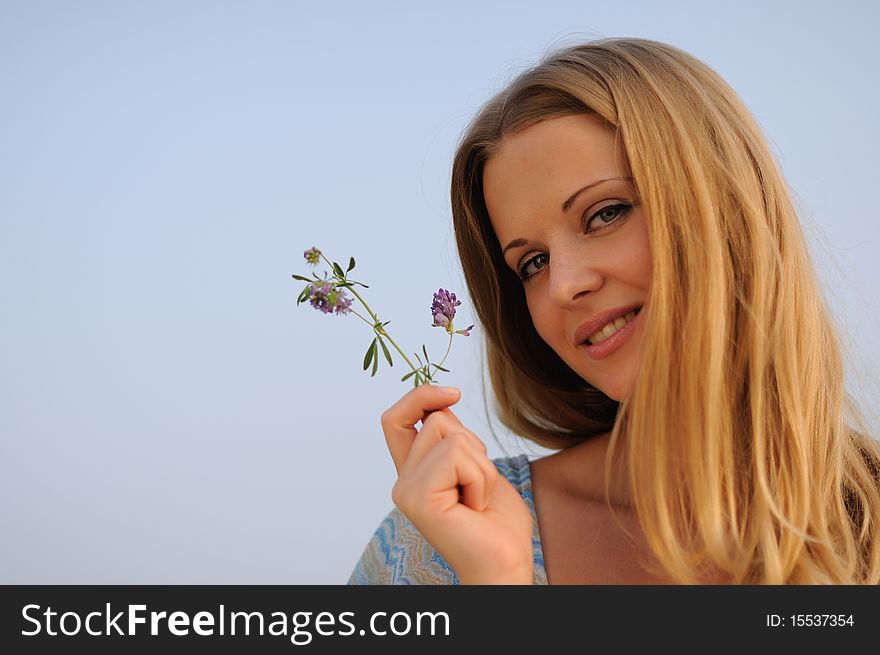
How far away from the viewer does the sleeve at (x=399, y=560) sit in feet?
7.30

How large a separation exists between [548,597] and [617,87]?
3.74ft

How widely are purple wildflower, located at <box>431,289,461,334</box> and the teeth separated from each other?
452mm

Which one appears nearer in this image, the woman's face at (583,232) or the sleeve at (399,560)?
the woman's face at (583,232)

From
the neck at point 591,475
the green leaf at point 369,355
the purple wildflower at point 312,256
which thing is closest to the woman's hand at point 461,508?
the green leaf at point 369,355

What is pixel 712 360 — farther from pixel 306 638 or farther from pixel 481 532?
pixel 306 638

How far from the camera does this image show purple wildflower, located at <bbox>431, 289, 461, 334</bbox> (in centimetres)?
173

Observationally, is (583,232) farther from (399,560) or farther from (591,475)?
(399,560)

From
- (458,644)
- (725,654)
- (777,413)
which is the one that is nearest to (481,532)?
(458,644)

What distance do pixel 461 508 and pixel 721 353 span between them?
62 cm

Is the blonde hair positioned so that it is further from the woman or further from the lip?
the lip

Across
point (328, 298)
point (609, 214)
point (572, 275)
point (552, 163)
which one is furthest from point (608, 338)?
point (328, 298)

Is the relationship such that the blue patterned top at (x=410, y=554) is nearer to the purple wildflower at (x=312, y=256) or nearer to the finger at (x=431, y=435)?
the finger at (x=431, y=435)

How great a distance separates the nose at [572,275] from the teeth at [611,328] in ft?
0.30

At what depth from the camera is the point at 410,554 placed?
230 centimetres
